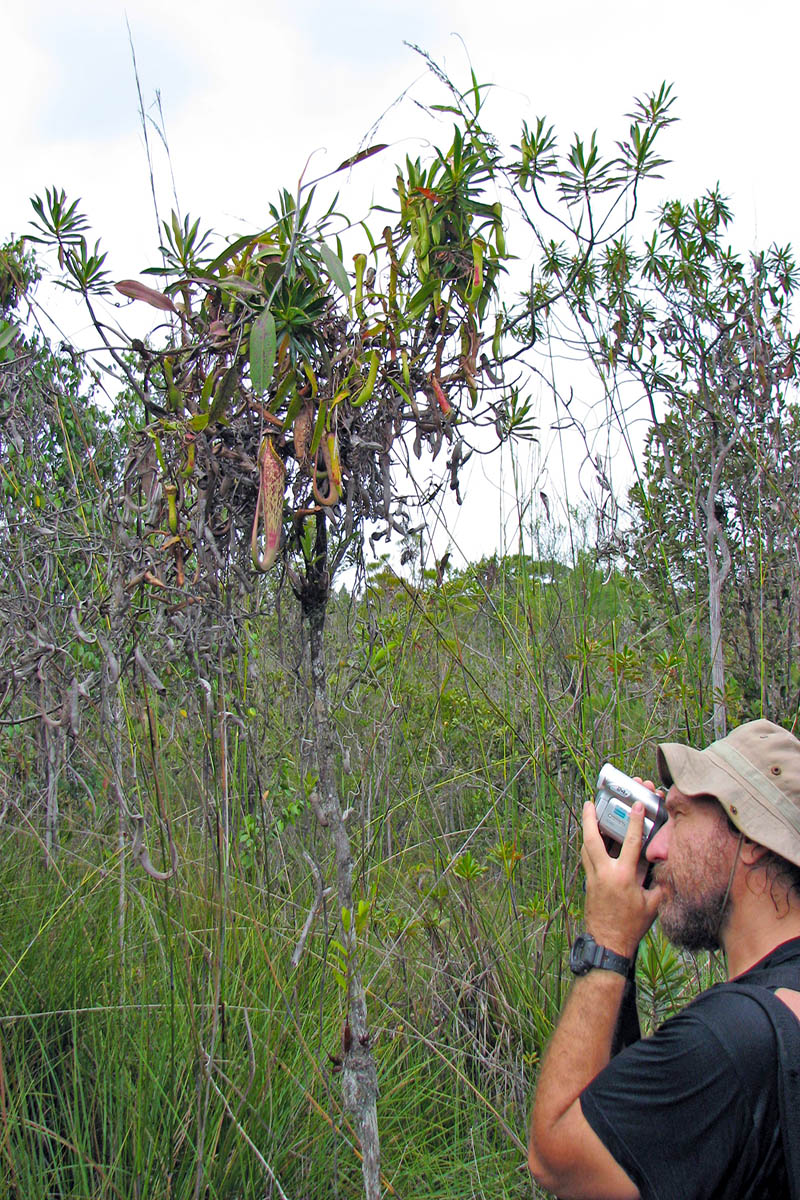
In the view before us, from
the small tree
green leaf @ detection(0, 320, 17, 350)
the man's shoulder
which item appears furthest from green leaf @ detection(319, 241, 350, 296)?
the man's shoulder

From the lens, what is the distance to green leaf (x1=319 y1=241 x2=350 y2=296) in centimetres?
144

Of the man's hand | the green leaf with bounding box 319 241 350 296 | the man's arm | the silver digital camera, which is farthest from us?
the silver digital camera

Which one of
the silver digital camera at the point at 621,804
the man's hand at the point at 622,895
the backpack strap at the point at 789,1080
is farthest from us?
the silver digital camera at the point at 621,804

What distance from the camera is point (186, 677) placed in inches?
126

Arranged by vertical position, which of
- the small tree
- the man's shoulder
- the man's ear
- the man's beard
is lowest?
the man's shoulder

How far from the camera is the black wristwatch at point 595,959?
1512mm

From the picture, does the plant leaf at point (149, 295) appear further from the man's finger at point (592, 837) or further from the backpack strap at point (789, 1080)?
the backpack strap at point (789, 1080)

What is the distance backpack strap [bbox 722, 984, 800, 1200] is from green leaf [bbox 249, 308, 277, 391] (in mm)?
1198

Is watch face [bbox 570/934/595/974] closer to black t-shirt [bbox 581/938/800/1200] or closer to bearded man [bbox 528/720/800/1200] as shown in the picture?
bearded man [bbox 528/720/800/1200]

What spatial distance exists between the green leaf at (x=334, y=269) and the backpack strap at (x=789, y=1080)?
129 centimetres

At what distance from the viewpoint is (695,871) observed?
157 centimetres

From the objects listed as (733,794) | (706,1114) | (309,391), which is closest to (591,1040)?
(706,1114)

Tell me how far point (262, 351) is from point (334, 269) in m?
0.22

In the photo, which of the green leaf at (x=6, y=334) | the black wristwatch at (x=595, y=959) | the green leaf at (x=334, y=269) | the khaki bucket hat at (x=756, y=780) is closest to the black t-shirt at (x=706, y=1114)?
the black wristwatch at (x=595, y=959)
